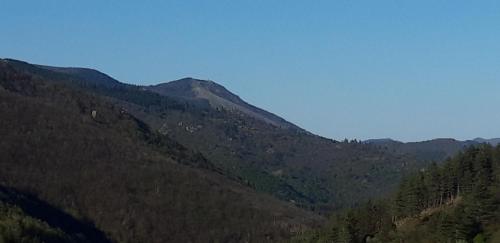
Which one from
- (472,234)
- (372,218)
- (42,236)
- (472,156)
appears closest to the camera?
(472,234)

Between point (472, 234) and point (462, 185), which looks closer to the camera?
point (472, 234)

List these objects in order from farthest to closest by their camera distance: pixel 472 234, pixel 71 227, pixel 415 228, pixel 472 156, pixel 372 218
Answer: pixel 71 227 < pixel 472 156 < pixel 372 218 < pixel 415 228 < pixel 472 234

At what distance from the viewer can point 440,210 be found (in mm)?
96625

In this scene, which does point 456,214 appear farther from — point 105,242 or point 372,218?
point 105,242

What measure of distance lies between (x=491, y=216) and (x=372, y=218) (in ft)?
55.8

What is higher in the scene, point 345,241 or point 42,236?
point 345,241

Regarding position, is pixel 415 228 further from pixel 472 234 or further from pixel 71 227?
pixel 71 227

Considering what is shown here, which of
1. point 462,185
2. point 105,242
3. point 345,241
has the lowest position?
point 105,242

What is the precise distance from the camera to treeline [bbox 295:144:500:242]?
283 ft

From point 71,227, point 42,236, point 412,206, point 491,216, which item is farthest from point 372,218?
point 71,227

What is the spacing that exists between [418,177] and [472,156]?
7.33 metres

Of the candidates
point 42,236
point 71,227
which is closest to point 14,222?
point 42,236

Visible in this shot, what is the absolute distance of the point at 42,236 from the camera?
464 feet

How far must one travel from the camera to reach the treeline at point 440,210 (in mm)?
86188
